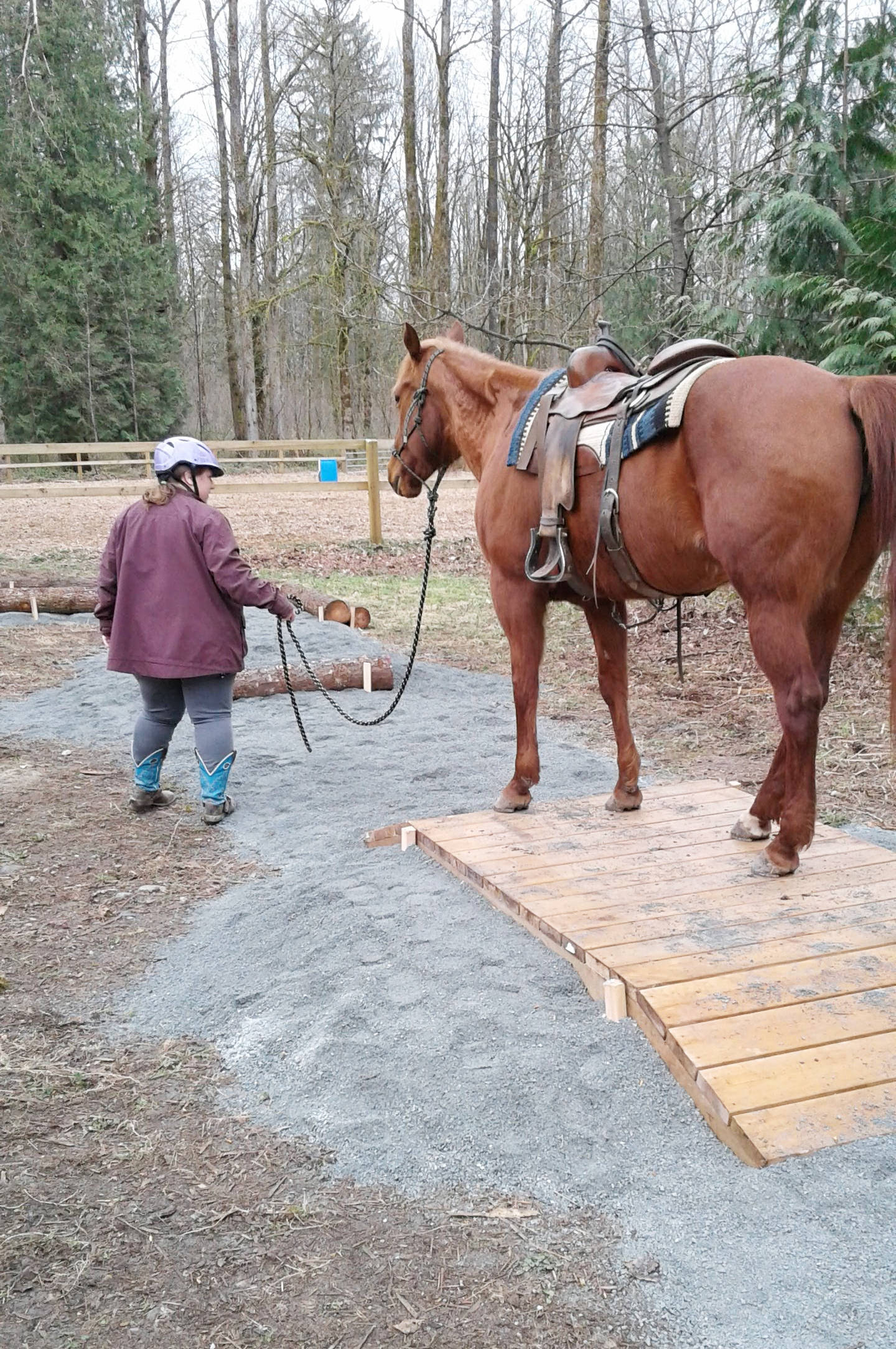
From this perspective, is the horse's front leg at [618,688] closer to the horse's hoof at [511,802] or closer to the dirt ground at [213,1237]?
the horse's hoof at [511,802]

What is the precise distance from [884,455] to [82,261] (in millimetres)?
26509

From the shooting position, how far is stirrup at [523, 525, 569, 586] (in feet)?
12.8

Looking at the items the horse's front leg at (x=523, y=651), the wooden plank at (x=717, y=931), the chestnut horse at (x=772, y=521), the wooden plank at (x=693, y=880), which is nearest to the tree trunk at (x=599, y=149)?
the horse's front leg at (x=523, y=651)

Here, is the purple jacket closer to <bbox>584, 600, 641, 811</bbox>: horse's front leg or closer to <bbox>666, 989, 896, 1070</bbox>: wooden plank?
<bbox>584, 600, 641, 811</bbox>: horse's front leg

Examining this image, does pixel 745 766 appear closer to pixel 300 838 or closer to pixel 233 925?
pixel 300 838

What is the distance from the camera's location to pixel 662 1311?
77.0 inches

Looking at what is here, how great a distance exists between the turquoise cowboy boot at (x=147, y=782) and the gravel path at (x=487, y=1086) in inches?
28.2

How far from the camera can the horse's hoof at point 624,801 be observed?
169 inches

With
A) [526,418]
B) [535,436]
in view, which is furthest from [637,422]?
[526,418]

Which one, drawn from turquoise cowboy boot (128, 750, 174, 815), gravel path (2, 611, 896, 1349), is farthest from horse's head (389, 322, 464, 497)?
turquoise cowboy boot (128, 750, 174, 815)

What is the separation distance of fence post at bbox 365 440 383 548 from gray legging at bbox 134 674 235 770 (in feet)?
32.2

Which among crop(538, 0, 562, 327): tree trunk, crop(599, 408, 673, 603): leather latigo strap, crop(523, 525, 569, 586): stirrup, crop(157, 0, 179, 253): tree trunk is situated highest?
crop(157, 0, 179, 253): tree trunk

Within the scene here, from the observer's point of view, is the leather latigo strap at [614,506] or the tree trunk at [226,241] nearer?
the leather latigo strap at [614,506]

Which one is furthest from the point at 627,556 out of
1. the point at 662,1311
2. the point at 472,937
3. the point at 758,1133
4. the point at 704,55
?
the point at 704,55
